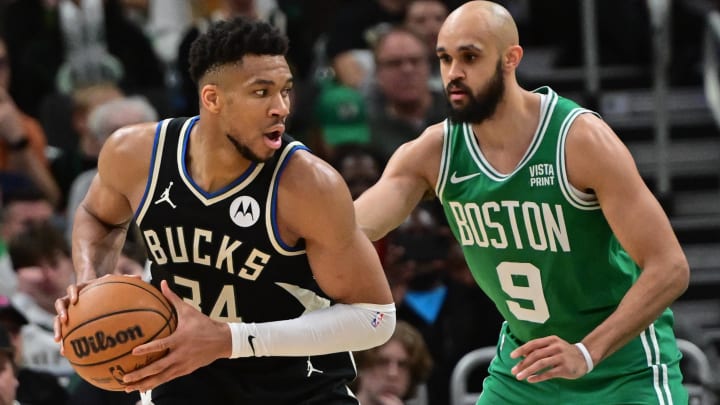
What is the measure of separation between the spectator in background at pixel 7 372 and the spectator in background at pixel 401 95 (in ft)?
10.4

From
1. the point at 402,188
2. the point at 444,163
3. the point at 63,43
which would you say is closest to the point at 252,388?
the point at 402,188

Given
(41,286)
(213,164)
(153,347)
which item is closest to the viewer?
(153,347)

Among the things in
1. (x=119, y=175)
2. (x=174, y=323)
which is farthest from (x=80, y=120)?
(x=174, y=323)

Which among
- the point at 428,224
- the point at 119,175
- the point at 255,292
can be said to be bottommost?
the point at 428,224

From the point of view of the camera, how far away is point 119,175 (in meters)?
4.97

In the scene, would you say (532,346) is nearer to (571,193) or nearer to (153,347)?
(571,193)

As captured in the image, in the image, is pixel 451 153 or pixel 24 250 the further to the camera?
pixel 24 250

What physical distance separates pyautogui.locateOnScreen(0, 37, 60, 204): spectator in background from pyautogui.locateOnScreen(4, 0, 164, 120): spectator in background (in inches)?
34.9

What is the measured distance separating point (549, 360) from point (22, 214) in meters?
4.43

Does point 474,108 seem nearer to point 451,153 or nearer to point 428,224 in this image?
point 451,153

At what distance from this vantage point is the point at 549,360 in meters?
4.54

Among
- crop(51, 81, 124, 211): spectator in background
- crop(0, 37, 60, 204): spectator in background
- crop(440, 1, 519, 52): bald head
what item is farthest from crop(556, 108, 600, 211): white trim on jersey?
crop(51, 81, 124, 211): spectator in background

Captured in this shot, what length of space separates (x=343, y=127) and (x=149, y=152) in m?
4.01

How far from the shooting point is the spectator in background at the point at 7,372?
583 cm
